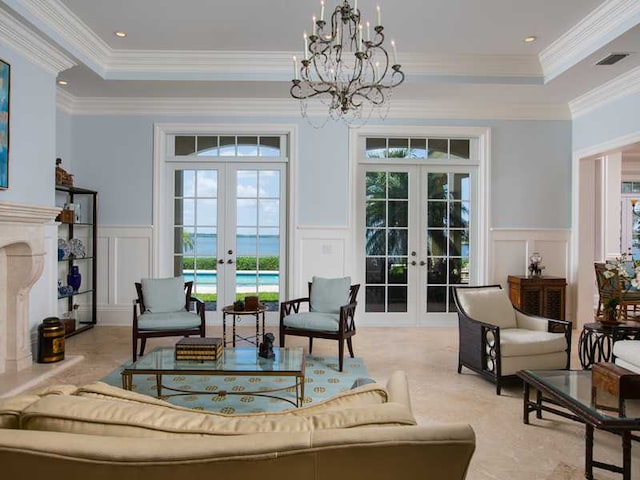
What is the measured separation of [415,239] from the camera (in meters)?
6.59

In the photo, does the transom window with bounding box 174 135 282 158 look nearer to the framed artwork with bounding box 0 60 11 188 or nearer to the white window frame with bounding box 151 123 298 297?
the white window frame with bounding box 151 123 298 297

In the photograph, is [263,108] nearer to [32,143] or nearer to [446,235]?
[32,143]

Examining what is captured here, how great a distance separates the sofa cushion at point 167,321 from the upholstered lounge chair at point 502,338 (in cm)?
254

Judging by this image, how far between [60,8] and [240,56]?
1.82 m

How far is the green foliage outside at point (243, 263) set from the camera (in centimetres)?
650

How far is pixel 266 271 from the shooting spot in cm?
652

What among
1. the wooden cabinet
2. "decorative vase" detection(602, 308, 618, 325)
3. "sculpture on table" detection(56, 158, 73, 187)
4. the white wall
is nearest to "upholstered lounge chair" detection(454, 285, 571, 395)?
"decorative vase" detection(602, 308, 618, 325)

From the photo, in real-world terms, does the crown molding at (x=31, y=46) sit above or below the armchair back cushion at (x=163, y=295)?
above

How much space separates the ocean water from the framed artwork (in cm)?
270

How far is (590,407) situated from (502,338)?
153 cm

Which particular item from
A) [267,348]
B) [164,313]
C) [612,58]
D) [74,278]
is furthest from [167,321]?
[612,58]

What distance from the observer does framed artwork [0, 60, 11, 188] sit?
13.1 feet

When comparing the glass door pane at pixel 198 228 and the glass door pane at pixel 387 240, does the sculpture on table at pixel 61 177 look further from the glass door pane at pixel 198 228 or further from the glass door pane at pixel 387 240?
the glass door pane at pixel 387 240

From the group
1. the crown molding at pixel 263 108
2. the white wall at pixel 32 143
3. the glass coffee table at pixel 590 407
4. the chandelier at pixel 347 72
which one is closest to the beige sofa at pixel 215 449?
the glass coffee table at pixel 590 407
